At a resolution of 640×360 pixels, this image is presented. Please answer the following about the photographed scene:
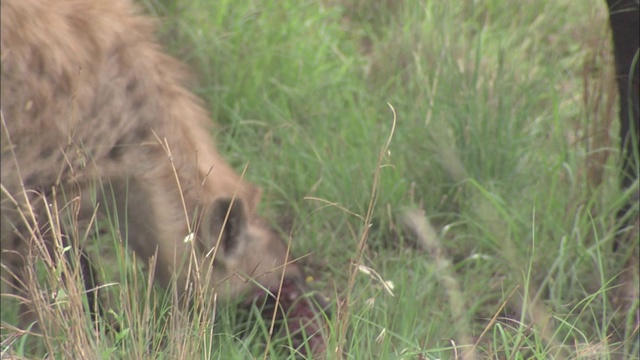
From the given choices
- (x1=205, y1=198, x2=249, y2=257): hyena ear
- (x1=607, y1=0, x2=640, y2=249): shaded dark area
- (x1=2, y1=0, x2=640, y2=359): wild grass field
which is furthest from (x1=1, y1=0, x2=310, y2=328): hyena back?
(x1=607, y1=0, x2=640, y2=249): shaded dark area

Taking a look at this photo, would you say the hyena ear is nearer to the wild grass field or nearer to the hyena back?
the hyena back

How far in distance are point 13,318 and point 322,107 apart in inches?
66.4

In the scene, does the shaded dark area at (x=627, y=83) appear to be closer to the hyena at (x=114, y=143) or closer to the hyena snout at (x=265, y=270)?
the hyena snout at (x=265, y=270)

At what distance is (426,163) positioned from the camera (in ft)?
12.7

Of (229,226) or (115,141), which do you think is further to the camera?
(115,141)

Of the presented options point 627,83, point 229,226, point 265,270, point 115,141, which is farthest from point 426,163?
point 115,141

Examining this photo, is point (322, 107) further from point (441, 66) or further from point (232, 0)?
point (232, 0)

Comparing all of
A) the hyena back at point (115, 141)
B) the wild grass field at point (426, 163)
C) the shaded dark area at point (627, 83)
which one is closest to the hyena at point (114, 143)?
the hyena back at point (115, 141)

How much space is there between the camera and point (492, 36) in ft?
16.3

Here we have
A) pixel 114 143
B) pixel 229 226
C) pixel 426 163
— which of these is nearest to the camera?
pixel 229 226

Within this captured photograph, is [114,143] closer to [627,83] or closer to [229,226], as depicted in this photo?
[229,226]

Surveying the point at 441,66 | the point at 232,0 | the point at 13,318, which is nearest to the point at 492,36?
the point at 441,66

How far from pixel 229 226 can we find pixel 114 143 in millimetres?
464

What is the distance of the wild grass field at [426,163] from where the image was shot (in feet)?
9.64
